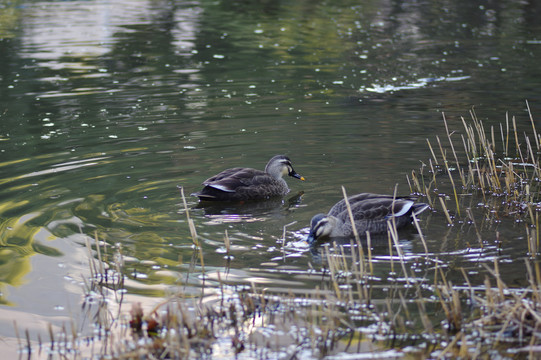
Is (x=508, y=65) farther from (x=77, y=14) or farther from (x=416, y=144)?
(x=77, y=14)

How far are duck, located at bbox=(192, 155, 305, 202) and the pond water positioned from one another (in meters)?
0.22

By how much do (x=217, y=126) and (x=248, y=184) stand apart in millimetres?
3919

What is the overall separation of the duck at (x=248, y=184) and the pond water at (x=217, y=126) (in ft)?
0.71

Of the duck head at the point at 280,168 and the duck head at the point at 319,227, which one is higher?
the duck head at the point at 319,227

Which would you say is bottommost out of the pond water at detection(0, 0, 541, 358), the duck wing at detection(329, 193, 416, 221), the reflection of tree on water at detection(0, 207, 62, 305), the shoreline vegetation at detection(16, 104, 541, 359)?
the pond water at detection(0, 0, 541, 358)

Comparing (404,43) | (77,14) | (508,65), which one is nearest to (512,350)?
(508,65)

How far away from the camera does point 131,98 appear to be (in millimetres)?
17562

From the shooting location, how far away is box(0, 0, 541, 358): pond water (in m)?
8.36

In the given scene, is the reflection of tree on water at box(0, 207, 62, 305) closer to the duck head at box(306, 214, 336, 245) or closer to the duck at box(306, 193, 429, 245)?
the duck head at box(306, 214, 336, 245)

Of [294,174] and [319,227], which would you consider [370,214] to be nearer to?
[319,227]

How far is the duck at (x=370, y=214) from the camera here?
360 inches

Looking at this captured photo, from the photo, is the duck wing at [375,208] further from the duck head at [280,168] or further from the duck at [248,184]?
the duck head at [280,168]

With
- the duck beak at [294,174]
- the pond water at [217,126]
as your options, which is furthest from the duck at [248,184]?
the pond water at [217,126]

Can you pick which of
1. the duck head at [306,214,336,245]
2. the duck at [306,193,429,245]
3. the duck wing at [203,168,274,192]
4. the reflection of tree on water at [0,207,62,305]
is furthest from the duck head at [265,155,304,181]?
the reflection of tree on water at [0,207,62,305]
